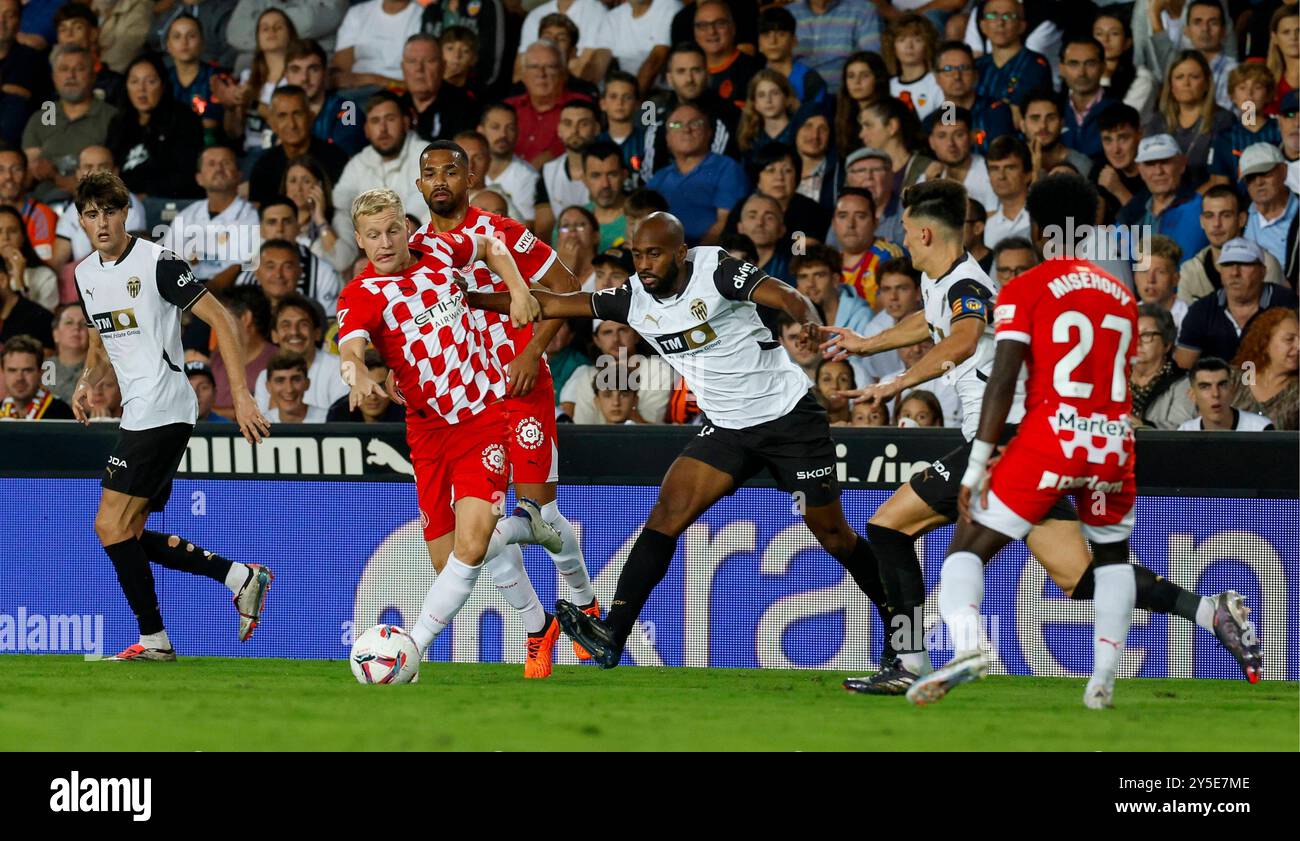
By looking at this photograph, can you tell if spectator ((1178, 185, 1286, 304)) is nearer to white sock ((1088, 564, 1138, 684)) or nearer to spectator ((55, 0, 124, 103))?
white sock ((1088, 564, 1138, 684))

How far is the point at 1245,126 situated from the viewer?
10328mm

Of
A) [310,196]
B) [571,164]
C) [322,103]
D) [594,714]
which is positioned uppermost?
[322,103]

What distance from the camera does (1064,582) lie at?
6.58 metres

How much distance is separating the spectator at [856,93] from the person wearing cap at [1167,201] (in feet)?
5.63

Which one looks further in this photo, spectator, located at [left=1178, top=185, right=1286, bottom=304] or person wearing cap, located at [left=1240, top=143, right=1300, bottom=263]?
person wearing cap, located at [left=1240, top=143, right=1300, bottom=263]

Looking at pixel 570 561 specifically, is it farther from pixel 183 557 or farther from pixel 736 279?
pixel 183 557

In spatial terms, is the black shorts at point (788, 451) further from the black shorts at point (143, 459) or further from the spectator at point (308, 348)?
the spectator at point (308, 348)

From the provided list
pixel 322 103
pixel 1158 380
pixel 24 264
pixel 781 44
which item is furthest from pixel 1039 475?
pixel 24 264

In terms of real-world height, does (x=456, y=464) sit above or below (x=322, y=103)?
below

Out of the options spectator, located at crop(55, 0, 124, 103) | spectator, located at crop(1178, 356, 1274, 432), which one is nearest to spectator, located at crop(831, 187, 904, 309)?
spectator, located at crop(1178, 356, 1274, 432)

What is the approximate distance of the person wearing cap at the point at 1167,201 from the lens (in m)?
10.1

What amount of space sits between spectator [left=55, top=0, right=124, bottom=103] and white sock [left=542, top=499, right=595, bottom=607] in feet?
21.2

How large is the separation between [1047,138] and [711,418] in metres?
4.15

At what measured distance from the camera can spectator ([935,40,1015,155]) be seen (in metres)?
10.9
